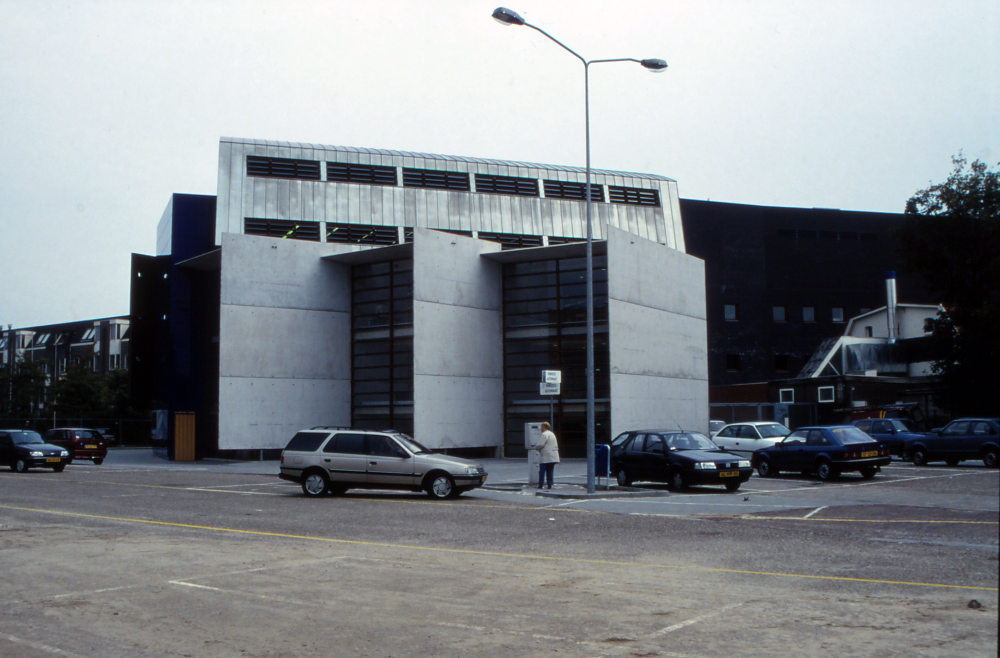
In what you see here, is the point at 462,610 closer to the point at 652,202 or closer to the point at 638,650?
the point at 638,650

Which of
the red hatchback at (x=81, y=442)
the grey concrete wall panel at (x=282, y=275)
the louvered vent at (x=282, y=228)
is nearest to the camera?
the grey concrete wall panel at (x=282, y=275)

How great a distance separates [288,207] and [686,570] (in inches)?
1454

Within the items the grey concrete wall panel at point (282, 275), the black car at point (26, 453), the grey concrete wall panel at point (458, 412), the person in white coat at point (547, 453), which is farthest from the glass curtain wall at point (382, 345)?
the person in white coat at point (547, 453)

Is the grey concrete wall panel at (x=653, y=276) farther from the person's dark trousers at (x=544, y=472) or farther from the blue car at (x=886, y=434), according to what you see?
the person's dark trousers at (x=544, y=472)

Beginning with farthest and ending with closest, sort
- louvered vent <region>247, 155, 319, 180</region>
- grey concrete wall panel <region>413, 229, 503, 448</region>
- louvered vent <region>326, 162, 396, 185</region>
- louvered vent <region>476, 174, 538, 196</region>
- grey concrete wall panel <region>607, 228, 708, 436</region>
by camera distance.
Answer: louvered vent <region>476, 174, 538, 196</region> < louvered vent <region>326, 162, 396, 185</region> < louvered vent <region>247, 155, 319, 180</region> < grey concrete wall panel <region>413, 229, 503, 448</region> < grey concrete wall panel <region>607, 228, 708, 436</region>

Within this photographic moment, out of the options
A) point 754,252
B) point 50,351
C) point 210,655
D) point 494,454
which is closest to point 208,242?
point 494,454

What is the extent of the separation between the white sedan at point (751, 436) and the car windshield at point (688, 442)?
28.9ft

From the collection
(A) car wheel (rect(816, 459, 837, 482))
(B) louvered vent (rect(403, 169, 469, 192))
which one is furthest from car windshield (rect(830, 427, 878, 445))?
(B) louvered vent (rect(403, 169, 469, 192))

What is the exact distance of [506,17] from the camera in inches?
701

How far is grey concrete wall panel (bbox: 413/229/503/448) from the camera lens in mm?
35656

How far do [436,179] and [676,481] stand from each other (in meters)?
28.1

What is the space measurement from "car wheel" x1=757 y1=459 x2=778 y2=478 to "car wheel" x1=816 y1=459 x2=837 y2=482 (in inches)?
77.8

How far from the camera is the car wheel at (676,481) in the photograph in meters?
20.9

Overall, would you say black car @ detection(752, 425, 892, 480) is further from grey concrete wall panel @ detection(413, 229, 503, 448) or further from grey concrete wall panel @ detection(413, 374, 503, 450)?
grey concrete wall panel @ detection(413, 229, 503, 448)
